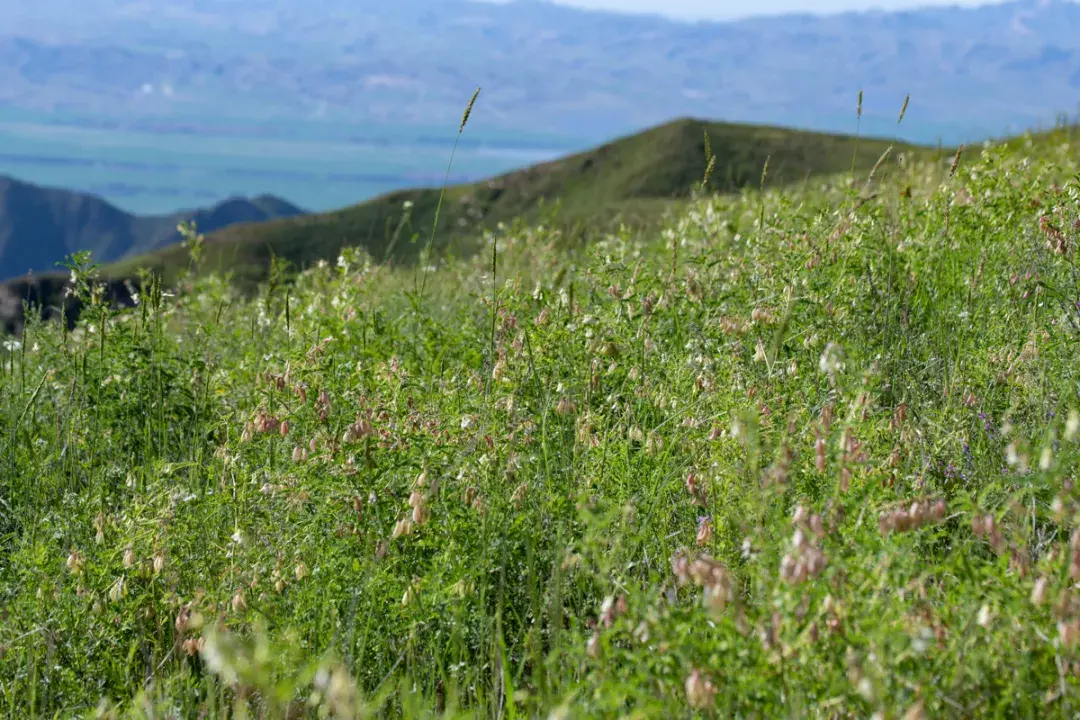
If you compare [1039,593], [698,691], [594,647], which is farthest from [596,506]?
[1039,593]

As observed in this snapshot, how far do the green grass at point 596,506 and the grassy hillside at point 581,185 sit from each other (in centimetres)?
3867

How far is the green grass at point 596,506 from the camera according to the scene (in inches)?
96.4

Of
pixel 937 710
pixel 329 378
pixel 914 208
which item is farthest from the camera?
pixel 914 208

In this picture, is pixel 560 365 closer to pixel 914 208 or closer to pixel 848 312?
pixel 848 312

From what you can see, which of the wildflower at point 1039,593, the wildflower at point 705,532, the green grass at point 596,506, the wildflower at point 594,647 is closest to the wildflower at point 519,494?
the green grass at point 596,506

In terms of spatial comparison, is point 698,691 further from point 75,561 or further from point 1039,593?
point 75,561

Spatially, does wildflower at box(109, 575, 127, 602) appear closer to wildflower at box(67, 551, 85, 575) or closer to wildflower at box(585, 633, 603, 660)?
wildflower at box(67, 551, 85, 575)

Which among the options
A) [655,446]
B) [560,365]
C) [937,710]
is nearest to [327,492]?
[655,446]

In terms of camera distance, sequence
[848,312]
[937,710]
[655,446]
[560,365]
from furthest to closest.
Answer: [848,312]
[560,365]
[655,446]
[937,710]

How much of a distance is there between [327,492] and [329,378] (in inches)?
35.9

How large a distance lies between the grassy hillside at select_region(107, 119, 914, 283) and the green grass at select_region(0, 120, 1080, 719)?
127 ft

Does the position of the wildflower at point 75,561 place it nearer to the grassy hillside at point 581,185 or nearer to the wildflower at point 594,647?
the wildflower at point 594,647

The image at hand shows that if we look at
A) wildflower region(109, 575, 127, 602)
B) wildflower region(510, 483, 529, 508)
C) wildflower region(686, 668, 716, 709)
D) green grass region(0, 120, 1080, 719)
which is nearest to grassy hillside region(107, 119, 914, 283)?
green grass region(0, 120, 1080, 719)

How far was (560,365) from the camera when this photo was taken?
4.93 meters
